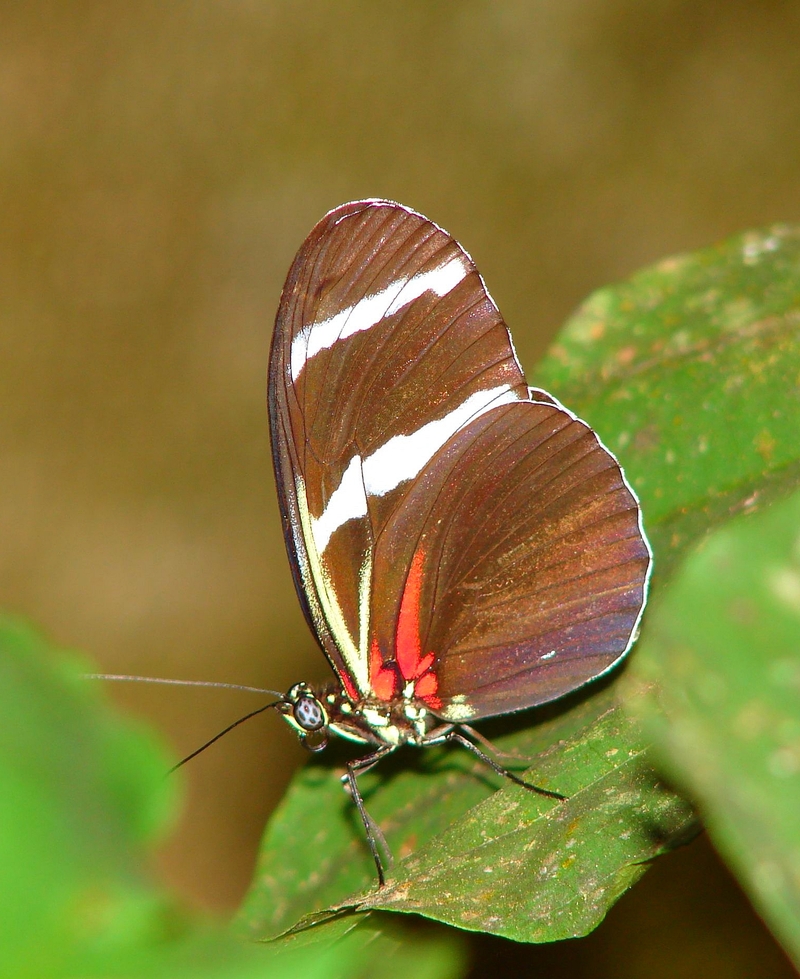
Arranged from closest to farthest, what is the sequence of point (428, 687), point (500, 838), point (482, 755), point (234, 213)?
point (500, 838)
point (482, 755)
point (428, 687)
point (234, 213)

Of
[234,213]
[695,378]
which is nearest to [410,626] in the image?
[695,378]

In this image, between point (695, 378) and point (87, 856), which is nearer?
point (87, 856)

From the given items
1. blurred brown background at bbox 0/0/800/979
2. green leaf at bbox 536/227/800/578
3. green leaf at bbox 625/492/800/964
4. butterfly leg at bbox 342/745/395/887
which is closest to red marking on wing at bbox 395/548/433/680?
butterfly leg at bbox 342/745/395/887

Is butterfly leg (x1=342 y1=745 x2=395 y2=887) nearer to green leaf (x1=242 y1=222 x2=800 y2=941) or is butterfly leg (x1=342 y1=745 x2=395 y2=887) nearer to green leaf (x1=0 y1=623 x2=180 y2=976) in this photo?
green leaf (x1=242 y1=222 x2=800 y2=941)

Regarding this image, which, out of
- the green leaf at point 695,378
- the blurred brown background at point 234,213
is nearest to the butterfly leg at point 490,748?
the green leaf at point 695,378

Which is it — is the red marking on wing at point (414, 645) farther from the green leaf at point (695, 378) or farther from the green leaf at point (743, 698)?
the green leaf at point (743, 698)

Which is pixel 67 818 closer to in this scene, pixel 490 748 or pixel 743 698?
pixel 743 698

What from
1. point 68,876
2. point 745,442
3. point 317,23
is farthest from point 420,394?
point 317,23
